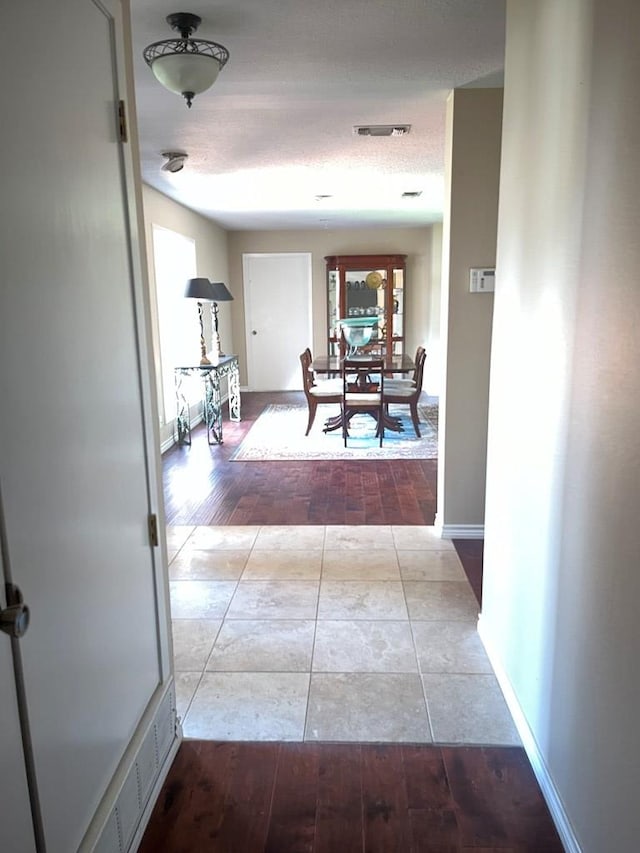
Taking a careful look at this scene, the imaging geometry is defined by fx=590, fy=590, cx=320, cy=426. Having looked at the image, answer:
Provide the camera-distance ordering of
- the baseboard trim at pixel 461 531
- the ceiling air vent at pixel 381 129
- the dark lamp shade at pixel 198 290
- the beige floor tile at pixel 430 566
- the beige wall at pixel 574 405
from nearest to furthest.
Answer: the beige wall at pixel 574 405 < the beige floor tile at pixel 430 566 < the baseboard trim at pixel 461 531 < the ceiling air vent at pixel 381 129 < the dark lamp shade at pixel 198 290

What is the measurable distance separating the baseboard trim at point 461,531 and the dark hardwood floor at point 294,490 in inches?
10.0

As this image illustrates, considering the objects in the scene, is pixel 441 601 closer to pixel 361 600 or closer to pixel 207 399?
pixel 361 600

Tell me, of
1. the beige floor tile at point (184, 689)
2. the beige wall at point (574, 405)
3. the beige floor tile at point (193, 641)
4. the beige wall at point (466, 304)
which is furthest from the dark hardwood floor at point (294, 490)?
the beige wall at point (574, 405)

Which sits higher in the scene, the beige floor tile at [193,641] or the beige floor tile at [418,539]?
the beige floor tile at [418,539]

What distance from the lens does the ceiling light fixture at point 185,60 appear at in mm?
2211

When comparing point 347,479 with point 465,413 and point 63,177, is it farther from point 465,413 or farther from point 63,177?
point 63,177

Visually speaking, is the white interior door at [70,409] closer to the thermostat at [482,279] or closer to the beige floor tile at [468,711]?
the beige floor tile at [468,711]

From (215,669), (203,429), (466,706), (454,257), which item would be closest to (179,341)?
(203,429)

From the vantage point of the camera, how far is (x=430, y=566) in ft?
9.71

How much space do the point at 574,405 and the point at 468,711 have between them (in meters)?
1.11

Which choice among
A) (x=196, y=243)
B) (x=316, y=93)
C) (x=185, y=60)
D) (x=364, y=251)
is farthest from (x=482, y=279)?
(x=364, y=251)

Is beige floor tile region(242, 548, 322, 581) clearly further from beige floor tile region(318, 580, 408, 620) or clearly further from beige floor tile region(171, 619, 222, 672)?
beige floor tile region(171, 619, 222, 672)

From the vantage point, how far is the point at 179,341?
6.14 meters

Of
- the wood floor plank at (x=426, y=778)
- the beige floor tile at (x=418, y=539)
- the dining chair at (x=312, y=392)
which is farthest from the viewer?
the dining chair at (x=312, y=392)
